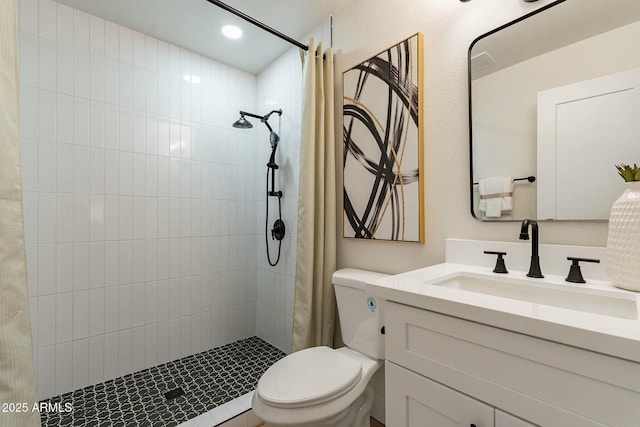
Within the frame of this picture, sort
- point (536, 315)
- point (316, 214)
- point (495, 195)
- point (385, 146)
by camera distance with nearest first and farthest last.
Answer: point (536, 315)
point (495, 195)
point (385, 146)
point (316, 214)

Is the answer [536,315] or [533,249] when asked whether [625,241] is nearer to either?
[533,249]

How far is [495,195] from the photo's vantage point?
1151mm

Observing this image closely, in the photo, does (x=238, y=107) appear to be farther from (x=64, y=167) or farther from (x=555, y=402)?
(x=555, y=402)

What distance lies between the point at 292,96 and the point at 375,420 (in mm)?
2189

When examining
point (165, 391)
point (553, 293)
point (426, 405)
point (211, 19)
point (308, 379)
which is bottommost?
point (165, 391)

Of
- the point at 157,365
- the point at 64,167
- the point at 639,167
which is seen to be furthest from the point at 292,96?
the point at 157,365

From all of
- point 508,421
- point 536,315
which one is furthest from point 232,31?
point 508,421

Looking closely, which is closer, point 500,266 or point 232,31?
point 500,266

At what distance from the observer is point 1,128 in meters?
0.85

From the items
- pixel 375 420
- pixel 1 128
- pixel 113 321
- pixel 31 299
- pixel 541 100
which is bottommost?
pixel 375 420

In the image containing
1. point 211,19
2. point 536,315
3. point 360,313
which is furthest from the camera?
point 211,19

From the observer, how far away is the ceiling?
5.77 ft

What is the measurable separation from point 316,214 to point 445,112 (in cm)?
87

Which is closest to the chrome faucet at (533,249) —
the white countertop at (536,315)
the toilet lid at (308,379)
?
the white countertop at (536,315)
